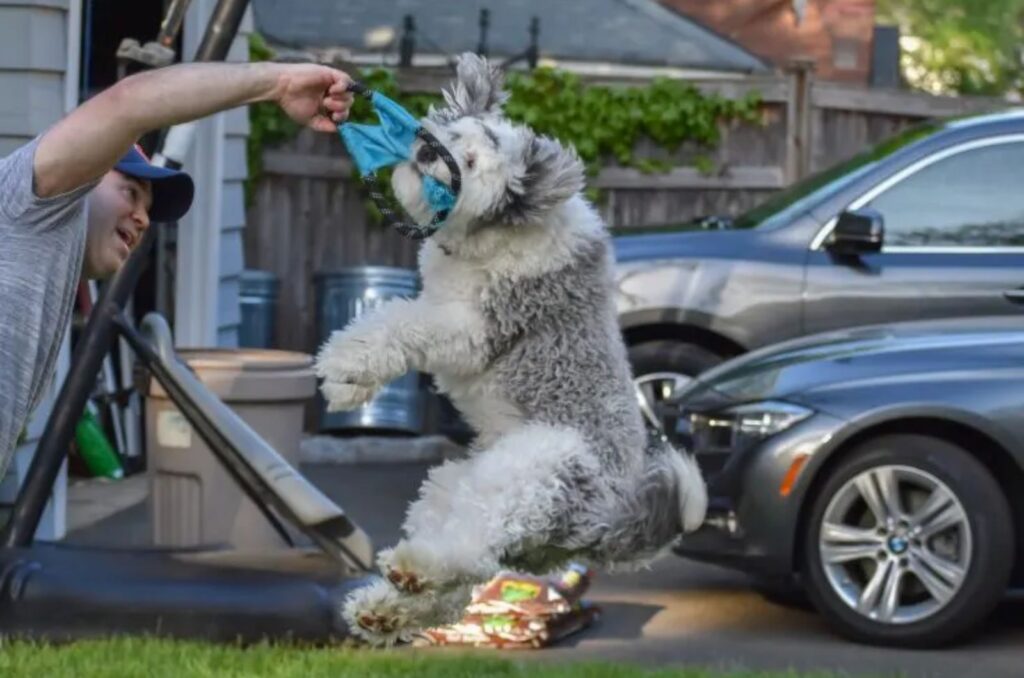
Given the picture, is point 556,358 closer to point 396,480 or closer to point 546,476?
point 546,476

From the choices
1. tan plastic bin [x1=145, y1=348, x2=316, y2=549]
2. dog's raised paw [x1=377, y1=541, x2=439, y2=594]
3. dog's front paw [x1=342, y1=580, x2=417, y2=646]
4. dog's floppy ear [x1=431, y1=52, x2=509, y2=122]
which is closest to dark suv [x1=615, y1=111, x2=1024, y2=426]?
tan plastic bin [x1=145, y1=348, x2=316, y2=549]

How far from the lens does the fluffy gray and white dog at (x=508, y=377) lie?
12.0 ft

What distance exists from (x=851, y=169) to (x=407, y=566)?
7613 millimetres

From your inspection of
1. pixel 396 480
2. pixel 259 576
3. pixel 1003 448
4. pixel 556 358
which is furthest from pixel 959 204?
pixel 556 358

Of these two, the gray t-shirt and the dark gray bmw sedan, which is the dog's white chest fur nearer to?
the gray t-shirt

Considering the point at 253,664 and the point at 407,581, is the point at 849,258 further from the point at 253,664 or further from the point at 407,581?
the point at 407,581

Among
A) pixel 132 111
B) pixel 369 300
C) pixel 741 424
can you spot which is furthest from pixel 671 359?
pixel 132 111

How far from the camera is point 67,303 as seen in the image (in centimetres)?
396

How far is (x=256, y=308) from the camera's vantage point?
14289 millimetres

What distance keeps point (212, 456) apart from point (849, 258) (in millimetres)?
3794

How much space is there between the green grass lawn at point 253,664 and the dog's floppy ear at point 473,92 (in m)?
3.04

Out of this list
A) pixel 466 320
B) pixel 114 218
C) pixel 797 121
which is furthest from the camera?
pixel 797 121

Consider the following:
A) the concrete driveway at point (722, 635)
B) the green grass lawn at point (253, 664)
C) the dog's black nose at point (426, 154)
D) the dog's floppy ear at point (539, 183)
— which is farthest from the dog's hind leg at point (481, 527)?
the concrete driveway at point (722, 635)

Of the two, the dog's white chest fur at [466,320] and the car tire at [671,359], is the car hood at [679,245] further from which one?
the dog's white chest fur at [466,320]
